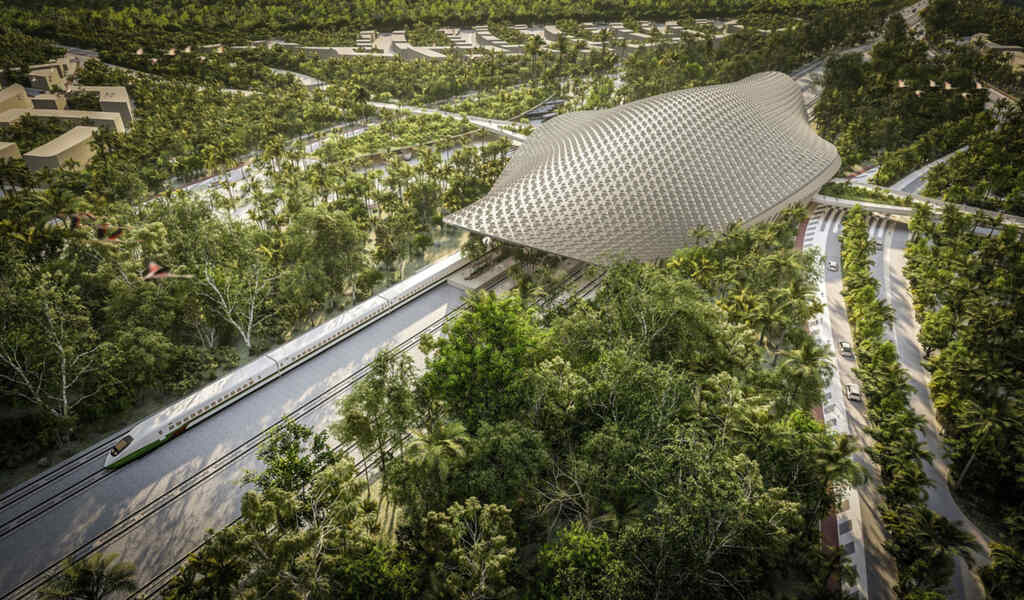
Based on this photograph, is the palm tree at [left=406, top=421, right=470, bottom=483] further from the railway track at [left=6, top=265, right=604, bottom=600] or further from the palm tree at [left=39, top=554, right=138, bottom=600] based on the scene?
the palm tree at [left=39, top=554, right=138, bottom=600]

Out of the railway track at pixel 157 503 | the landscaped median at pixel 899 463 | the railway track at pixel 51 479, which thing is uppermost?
the landscaped median at pixel 899 463

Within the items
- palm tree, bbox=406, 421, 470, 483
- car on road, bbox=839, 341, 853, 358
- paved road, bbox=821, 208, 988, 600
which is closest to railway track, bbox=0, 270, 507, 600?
palm tree, bbox=406, 421, 470, 483

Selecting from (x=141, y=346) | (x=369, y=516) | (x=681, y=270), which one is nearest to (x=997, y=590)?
(x=681, y=270)

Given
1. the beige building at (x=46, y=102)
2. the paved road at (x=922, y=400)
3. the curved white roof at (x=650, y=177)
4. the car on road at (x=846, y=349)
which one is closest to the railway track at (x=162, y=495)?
the curved white roof at (x=650, y=177)

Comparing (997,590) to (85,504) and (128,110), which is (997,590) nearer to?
(85,504)

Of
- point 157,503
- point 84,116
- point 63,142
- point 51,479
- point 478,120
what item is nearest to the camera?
point 157,503

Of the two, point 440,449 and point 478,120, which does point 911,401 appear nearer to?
point 440,449

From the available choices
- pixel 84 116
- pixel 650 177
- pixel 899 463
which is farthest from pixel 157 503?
pixel 84 116

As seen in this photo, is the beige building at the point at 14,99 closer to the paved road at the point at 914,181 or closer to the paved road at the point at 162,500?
the paved road at the point at 162,500
